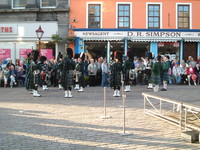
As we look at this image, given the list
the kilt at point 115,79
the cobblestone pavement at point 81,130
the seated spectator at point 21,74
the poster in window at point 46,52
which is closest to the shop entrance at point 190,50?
the poster in window at point 46,52

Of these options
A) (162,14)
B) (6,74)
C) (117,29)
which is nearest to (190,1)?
(162,14)

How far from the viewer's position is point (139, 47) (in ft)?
75.6

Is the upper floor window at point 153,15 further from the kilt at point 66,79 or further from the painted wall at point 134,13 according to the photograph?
the kilt at point 66,79

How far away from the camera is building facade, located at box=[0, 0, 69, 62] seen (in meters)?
22.7

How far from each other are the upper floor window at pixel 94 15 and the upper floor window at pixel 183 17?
6.16 m

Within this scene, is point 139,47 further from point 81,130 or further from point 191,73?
point 81,130

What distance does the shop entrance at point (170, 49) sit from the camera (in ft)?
75.1

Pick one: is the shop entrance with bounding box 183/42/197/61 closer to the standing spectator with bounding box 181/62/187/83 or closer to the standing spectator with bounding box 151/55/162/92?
the standing spectator with bounding box 181/62/187/83

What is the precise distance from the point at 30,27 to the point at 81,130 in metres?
17.4

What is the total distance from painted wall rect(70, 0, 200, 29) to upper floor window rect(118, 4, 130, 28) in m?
0.39

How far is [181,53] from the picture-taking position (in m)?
23.0

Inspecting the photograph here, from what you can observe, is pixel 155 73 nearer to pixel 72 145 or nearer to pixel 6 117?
Result: pixel 6 117

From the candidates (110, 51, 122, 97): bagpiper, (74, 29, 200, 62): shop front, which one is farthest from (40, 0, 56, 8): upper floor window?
(110, 51, 122, 97): bagpiper

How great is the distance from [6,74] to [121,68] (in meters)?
8.54
